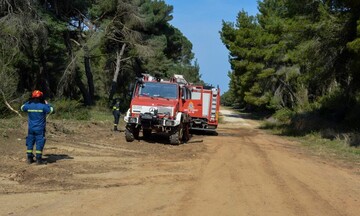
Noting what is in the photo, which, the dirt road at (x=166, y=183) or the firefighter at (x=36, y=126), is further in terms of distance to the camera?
the firefighter at (x=36, y=126)

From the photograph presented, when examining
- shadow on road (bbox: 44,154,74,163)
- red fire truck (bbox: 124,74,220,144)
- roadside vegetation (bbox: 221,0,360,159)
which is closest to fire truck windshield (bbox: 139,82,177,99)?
red fire truck (bbox: 124,74,220,144)

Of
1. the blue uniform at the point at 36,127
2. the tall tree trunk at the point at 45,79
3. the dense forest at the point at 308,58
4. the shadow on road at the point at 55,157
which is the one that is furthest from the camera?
the tall tree trunk at the point at 45,79

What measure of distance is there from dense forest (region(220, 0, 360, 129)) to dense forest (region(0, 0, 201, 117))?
31.4ft

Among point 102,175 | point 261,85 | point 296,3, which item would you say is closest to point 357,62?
point 296,3

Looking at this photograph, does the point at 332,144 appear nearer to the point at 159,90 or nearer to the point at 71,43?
the point at 159,90

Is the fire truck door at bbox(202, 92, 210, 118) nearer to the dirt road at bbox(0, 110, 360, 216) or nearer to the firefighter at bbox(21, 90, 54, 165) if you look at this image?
the dirt road at bbox(0, 110, 360, 216)

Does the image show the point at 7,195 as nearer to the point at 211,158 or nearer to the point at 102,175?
the point at 102,175

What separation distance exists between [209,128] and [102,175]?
15.8 meters

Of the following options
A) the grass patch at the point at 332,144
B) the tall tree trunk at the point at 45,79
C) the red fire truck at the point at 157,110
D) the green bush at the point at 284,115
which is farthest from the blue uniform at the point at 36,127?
the green bush at the point at 284,115

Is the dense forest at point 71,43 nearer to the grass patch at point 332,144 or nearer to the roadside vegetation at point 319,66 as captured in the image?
the roadside vegetation at point 319,66

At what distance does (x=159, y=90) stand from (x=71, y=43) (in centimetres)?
1970

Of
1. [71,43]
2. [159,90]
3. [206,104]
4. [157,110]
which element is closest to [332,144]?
[206,104]

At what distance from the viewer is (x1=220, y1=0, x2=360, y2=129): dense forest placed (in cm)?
2156

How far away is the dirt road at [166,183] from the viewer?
24.5 ft
